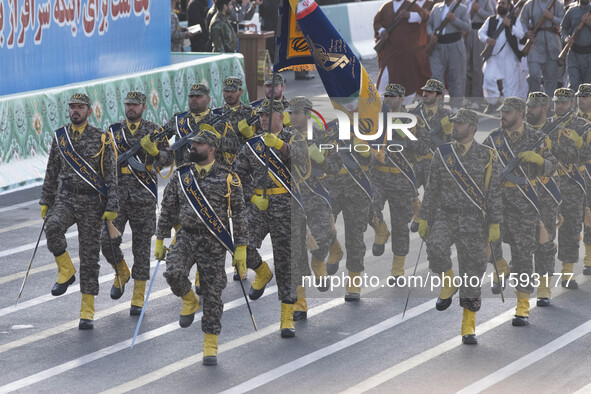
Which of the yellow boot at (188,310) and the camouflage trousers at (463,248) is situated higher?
the camouflage trousers at (463,248)

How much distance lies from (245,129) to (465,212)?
3.09 meters

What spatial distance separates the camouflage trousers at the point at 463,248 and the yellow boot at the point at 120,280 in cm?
318

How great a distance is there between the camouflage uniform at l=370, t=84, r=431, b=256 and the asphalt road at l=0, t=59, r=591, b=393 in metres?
0.20

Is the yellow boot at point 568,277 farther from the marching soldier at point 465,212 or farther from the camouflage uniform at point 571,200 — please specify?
the marching soldier at point 465,212

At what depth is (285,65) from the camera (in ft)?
42.2

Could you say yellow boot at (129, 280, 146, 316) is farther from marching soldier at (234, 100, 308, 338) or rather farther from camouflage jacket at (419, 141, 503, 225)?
camouflage jacket at (419, 141, 503, 225)

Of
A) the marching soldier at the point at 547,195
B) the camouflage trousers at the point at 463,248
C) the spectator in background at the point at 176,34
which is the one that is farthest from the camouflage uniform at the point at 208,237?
the spectator in background at the point at 176,34

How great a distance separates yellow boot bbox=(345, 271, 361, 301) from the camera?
12.0 meters

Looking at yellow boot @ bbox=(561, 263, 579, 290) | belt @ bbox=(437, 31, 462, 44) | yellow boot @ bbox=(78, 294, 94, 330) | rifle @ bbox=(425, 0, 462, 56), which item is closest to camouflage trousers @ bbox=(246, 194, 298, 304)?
yellow boot @ bbox=(78, 294, 94, 330)

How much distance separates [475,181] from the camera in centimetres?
1132

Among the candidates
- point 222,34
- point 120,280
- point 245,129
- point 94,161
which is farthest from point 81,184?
point 222,34

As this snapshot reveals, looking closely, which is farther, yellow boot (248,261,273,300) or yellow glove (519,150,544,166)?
yellow boot (248,261,273,300)

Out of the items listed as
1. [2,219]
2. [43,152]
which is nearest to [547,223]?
[2,219]

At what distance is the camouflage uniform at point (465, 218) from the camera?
445 inches
